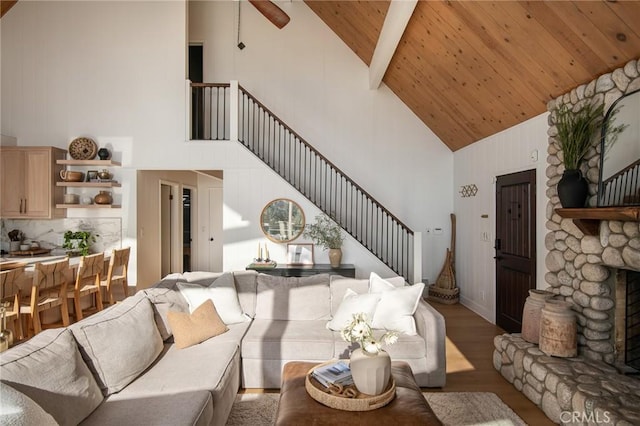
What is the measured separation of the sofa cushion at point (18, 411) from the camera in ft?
4.58

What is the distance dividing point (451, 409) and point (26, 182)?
6544 millimetres

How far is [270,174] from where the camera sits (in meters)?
6.09

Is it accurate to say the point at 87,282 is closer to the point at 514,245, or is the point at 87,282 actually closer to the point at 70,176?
the point at 70,176

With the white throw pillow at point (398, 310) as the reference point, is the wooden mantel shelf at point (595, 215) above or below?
above

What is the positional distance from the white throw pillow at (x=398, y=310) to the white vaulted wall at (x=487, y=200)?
1740 mm

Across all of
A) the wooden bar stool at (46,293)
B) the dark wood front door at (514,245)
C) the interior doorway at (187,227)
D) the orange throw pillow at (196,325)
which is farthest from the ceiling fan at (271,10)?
the interior doorway at (187,227)

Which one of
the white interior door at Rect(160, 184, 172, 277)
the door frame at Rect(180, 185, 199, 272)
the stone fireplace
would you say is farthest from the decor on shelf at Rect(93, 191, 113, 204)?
the stone fireplace

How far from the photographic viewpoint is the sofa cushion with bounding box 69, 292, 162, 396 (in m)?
2.30

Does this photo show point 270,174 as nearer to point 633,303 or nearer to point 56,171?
point 56,171

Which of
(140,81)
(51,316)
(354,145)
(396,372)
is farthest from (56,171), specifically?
(396,372)

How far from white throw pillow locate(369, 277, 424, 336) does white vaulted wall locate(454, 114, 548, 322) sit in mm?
1740

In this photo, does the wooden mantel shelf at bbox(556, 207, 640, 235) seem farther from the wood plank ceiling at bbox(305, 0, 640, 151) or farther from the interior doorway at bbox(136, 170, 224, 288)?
the interior doorway at bbox(136, 170, 224, 288)

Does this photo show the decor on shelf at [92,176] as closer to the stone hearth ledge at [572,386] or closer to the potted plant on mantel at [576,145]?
the stone hearth ledge at [572,386]

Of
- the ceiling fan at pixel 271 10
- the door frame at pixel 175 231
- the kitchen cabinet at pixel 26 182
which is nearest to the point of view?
the ceiling fan at pixel 271 10
